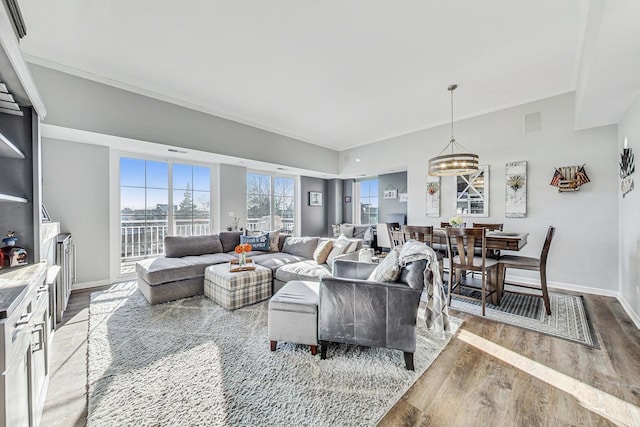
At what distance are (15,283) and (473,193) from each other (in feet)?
17.7

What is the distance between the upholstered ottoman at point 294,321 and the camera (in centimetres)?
212

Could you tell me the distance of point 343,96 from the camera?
3867mm

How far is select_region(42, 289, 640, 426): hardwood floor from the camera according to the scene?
1521mm

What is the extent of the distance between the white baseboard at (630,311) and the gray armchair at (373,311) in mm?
2615

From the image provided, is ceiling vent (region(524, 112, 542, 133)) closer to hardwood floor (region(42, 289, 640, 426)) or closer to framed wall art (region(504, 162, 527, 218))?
framed wall art (region(504, 162, 527, 218))

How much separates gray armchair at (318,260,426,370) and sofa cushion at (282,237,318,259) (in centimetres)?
215

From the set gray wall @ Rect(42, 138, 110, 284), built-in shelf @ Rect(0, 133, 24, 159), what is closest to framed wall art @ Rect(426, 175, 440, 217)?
built-in shelf @ Rect(0, 133, 24, 159)

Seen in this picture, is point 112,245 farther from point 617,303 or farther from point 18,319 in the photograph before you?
point 617,303

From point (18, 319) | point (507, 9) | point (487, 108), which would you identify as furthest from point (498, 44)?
point (18, 319)

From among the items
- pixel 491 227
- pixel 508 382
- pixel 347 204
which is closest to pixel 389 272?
pixel 508 382

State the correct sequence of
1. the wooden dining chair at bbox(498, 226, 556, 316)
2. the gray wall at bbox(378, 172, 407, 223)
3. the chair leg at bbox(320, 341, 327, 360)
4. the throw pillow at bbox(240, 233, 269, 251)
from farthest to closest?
the gray wall at bbox(378, 172, 407, 223), the throw pillow at bbox(240, 233, 269, 251), the wooden dining chair at bbox(498, 226, 556, 316), the chair leg at bbox(320, 341, 327, 360)

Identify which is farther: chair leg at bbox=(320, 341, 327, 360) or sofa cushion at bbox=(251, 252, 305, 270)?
sofa cushion at bbox=(251, 252, 305, 270)

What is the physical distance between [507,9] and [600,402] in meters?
2.97

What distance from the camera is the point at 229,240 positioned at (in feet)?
15.1
